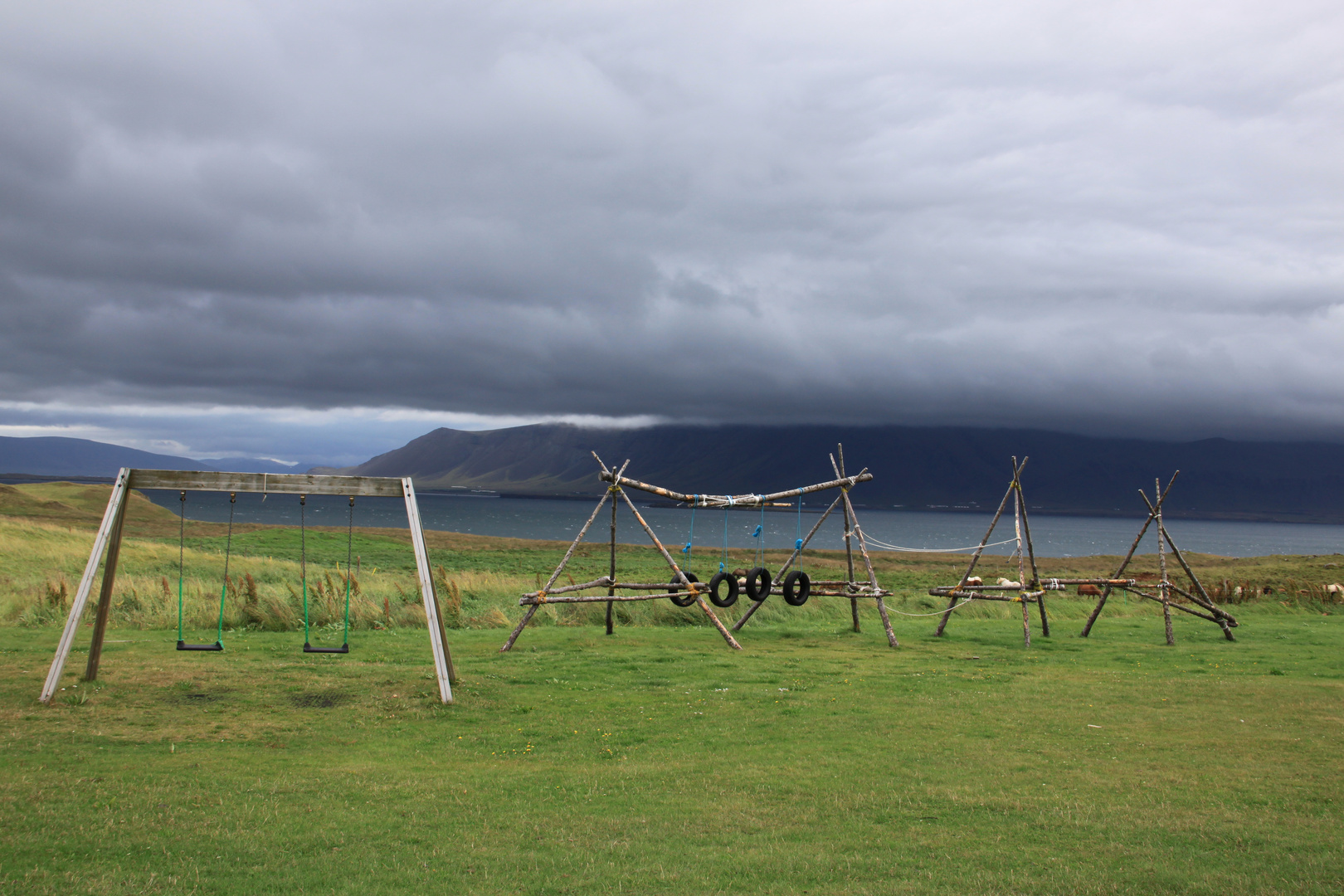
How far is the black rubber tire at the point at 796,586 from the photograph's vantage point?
1802cm

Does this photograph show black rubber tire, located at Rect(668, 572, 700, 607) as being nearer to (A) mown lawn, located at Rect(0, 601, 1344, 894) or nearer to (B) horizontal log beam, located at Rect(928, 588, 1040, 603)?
(A) mown lawn, located at Rect(0, 601, 1344, 894)

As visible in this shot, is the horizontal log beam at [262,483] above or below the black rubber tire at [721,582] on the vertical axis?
above

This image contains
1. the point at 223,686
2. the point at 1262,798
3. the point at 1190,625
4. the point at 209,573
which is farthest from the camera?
the point at 209,573

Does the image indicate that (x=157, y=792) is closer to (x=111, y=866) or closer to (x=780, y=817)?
(x=111, y=866)

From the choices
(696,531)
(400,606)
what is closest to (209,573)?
(400,606)

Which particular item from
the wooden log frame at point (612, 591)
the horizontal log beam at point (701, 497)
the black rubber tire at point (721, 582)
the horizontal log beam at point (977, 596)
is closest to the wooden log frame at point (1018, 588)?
the horizontal log beam at point (977, 596)

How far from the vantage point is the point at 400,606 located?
21016mm

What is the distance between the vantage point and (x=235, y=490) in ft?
39.3

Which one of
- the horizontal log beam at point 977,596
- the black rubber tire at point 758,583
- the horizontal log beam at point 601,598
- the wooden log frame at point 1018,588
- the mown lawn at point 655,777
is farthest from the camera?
the horizontal log beam at point 977,596

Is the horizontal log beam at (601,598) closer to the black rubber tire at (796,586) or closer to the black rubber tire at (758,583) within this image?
the black rubber tire at (758,583)

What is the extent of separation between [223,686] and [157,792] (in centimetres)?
492

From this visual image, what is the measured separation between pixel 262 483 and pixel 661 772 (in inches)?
295

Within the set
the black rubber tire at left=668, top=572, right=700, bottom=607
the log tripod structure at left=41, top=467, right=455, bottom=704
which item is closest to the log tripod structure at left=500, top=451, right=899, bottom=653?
the black rubber tire at left=668, top=572, right=700, bottom=607

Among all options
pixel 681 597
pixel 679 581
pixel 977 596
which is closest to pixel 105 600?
pixel 681 597
